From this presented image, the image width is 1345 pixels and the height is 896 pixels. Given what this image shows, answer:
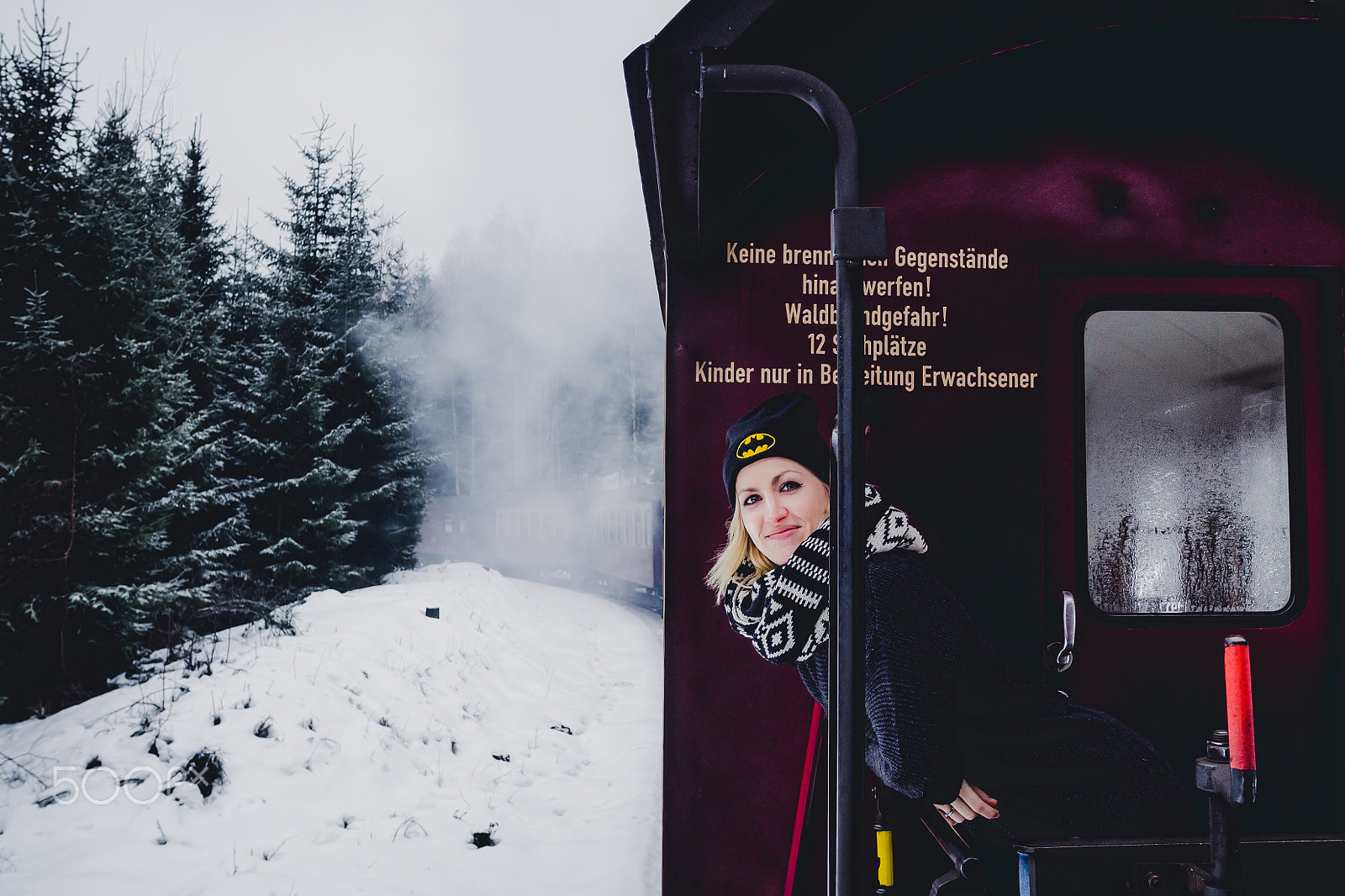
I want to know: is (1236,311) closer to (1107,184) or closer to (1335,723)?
(1107,184)

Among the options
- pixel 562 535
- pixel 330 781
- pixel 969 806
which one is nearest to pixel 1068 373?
pixel 969 806

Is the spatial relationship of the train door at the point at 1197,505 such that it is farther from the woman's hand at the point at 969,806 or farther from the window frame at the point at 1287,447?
the woman's hand at the point at 969,806

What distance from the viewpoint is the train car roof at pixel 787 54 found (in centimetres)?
182

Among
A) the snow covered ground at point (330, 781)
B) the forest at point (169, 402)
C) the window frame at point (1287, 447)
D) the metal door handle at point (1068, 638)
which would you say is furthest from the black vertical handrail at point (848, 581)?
the forest at point (169, 402)

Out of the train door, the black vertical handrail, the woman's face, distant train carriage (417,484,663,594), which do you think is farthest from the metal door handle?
distant train carriage (417,484,663,594)

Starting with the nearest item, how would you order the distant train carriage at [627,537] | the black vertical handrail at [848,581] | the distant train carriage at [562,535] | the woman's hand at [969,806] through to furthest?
1. the black vertical handrail at [848,581]
2. the woman's hand at [969,806]
3. the distant train carriage at [627,537]
4. the distant train carriage at [562,535]

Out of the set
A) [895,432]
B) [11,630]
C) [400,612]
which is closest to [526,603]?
[400,612]

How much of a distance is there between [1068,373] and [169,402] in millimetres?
9353

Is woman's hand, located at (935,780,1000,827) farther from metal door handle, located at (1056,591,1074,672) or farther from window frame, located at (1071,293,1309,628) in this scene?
window frame, located at (1071,293,1309,628)

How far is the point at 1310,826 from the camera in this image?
7.82 feet

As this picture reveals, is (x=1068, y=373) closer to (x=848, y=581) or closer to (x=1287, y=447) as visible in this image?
(x=1287, y=447)

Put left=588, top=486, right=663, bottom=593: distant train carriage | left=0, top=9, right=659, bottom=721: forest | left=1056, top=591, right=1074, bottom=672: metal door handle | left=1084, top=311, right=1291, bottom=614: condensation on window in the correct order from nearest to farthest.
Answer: left=1056, top=591, right=1074, bottom=672: metal door handle, left=1084, top=311, right=1291, bottom=614: condensation on window, left=0, top=9, right=659, bottom=721: forest, left=588, top=486, right=663, bottom=593: distant train carriage

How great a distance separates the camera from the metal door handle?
2.33 m

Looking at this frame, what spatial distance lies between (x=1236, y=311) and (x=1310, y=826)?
171 cm
